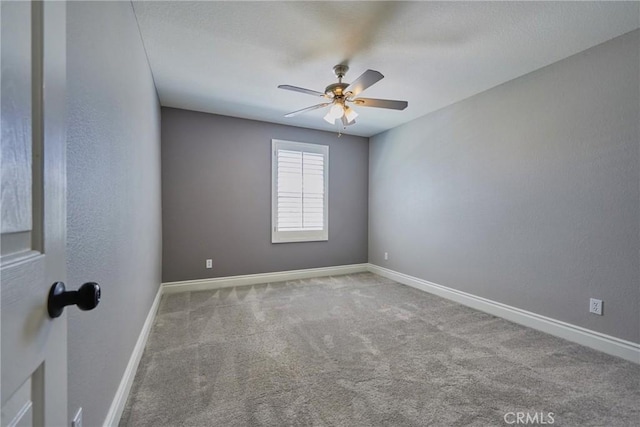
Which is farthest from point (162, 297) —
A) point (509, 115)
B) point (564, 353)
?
point (509, 115)

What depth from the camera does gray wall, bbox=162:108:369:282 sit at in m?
3.75

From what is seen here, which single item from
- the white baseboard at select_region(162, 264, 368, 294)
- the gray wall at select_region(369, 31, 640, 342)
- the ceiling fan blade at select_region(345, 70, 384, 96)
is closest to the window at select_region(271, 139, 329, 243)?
the white baseboard at select_region(162, 264, 368, 294)

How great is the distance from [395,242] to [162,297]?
346cm

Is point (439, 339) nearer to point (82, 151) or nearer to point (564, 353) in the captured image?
point (564, 353)

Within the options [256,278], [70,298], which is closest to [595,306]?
[70,298]

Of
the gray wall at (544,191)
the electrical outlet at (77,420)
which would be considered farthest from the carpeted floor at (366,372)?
the electrical outlet at (77,420)

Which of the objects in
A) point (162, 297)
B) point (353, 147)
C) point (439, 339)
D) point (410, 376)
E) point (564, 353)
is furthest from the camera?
point (353, 147)

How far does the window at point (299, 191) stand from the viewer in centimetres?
434

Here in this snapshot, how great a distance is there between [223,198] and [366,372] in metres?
3.03

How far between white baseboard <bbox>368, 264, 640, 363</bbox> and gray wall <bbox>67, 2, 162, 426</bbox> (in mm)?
3403

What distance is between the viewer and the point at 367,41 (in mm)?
2262

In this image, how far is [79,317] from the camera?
1043 millimetres

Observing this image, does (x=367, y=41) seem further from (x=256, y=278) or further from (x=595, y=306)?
(x=256, y=278)

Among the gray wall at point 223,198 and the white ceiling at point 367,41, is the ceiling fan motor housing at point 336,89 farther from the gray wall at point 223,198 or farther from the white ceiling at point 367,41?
the gray wall at point 223,198
